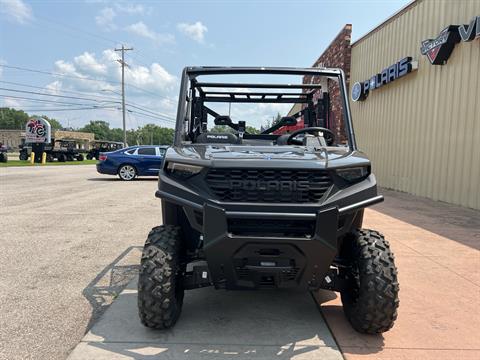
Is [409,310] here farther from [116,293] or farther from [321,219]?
[116,293]

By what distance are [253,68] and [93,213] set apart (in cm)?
609

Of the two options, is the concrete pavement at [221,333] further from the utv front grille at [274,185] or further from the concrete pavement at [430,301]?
the utv front grille at [274,185]

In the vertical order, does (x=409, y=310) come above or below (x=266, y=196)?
below

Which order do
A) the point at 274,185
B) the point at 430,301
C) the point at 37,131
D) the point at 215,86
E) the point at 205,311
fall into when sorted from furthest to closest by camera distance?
the point at 37,131
the point at 215,86
the point at 430,301
the point at 205,311
the point at 274,185

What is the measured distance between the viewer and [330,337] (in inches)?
127

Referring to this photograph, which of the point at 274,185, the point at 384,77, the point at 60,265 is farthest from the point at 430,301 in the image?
the point at 384,77

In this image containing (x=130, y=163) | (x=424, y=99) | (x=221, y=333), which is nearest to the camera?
(x=221, y=333)

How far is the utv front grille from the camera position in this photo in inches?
115

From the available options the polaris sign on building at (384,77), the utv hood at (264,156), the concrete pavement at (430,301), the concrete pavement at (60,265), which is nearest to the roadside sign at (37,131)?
the concrete pavement at (60,265)

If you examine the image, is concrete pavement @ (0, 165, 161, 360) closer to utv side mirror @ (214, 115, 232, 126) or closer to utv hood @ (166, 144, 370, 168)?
utv hood @ (166, 144, 370, 168)

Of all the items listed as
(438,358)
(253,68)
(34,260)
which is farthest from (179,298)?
(34,260)

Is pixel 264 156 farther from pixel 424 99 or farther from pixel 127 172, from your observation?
pixel 127 172

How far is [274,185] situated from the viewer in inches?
115

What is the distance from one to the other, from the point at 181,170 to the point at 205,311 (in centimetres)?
134
